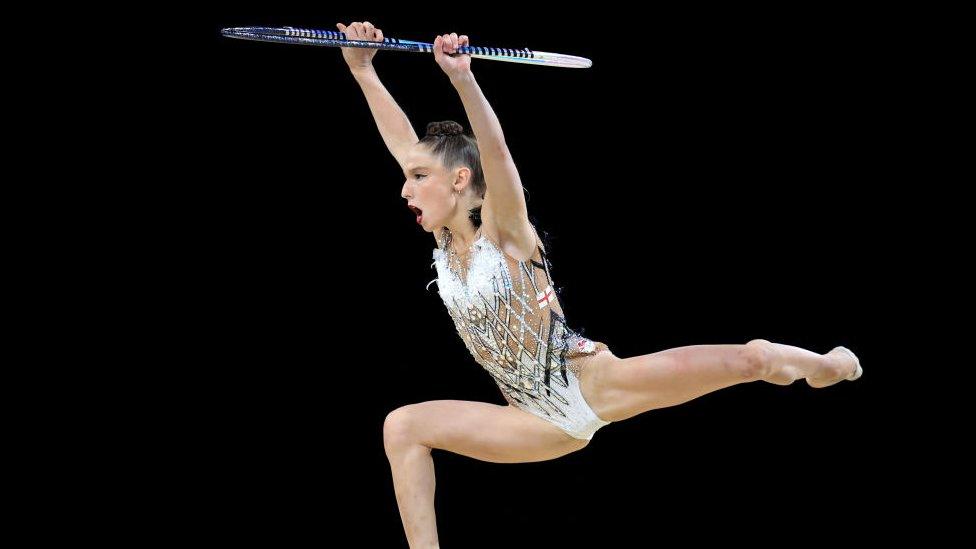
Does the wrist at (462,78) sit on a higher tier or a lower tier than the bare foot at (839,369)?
higher

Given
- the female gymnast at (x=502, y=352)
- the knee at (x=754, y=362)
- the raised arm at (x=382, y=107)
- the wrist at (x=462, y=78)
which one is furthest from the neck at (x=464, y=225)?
the knee at (x=754, y=362)

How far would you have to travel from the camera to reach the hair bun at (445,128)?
13.6 ft

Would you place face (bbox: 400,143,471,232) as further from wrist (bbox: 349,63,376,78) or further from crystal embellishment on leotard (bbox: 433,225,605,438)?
wrist (bbox: 349,63,376,78)

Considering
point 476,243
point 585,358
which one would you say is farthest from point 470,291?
point 585,358

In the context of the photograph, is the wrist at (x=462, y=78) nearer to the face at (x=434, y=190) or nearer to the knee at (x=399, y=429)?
the face at (x=434, y=190)

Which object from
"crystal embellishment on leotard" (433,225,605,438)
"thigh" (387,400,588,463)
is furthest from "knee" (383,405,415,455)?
"crystal embellishment on leotard" (433,225,605,438)

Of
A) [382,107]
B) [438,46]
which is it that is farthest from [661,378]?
[382,107]

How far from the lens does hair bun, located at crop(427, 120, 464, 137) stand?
13.6 ft

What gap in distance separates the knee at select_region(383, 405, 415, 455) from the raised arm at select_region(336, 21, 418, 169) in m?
0.81

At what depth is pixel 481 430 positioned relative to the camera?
14.0ft

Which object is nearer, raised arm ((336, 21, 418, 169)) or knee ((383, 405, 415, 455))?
knee ((383, 405, 415, 455))

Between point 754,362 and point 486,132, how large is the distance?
1005 mm

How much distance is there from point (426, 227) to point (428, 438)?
2.27 ft

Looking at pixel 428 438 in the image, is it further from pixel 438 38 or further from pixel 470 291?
pixel 438 38
